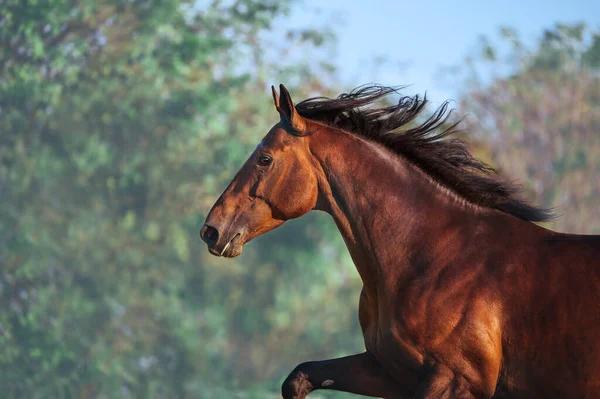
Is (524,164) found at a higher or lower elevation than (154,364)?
higher

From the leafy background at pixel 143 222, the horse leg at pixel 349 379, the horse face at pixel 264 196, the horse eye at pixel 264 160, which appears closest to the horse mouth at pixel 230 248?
the horse face at pixel 264 196

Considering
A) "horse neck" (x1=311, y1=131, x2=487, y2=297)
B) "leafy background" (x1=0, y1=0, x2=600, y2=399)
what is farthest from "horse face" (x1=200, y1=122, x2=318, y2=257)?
"leafy background" (x1=0, y1=0, x2=600, y2=399)

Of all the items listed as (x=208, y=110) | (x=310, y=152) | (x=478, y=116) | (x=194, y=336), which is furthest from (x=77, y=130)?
(x=310, y=152)

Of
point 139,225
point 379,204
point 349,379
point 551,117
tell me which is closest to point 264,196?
point 379,204

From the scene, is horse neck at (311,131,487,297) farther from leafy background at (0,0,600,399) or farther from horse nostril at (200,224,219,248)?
leafy background at (0,0,600,399)

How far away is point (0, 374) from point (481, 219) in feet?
59.5

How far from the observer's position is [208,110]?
23.5 metres

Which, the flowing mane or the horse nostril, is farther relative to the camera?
the flowing mane

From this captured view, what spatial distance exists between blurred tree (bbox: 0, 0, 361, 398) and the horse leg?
16886mm

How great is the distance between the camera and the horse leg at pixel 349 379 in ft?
16.3

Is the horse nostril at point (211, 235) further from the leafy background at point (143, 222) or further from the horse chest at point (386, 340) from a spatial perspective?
the leafy background at point (143, 222)

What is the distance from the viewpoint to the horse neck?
4.93 metres

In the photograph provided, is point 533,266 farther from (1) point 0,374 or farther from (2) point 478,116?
(2) point 478,116

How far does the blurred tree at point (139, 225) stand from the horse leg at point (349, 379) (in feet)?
55.4
